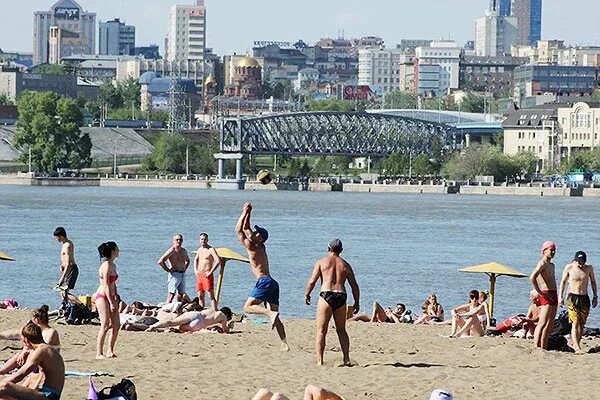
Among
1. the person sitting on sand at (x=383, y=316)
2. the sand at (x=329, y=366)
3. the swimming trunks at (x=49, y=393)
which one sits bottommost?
the person sitting on sand at (x=383, y=316)

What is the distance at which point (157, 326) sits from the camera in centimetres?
2658

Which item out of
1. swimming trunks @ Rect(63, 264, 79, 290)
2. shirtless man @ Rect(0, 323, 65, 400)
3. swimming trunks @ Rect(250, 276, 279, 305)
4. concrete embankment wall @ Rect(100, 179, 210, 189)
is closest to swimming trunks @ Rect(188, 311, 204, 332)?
swimming trunks @ Rect(63, 264, 79, 290)

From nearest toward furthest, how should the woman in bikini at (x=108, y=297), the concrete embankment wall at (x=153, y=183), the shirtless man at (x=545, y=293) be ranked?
the woman in bikini at (x=108, y=297), the shirtless man at (x=545, y=293), the concrete embankment wall at (x=153, y=183)

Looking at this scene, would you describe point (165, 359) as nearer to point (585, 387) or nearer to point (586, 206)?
point (585, 387)

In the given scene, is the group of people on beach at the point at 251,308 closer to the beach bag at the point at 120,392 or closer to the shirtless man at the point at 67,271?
the shirtless man at the point at 67,271

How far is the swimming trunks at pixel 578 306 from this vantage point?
24.4 meters

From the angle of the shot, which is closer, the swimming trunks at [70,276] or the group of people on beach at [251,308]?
the group of people on beach at [251,308]

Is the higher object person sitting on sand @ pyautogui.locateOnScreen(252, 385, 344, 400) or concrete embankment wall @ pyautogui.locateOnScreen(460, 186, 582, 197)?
person sitting on sand @ pyautogui.locateOnScreen(252, 385, 344, 400)

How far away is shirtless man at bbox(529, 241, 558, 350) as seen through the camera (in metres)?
24.0

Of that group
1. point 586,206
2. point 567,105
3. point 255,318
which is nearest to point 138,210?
point 586,206

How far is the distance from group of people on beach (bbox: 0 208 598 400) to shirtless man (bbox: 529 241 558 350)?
1 centimetres

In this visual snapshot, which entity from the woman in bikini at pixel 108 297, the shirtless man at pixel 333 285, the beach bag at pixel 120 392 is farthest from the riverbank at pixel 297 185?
the beach bag at pixel 120 392

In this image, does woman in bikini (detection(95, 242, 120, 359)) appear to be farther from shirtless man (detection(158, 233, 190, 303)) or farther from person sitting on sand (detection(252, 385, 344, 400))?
shirtless man (detection(158, 233, 190, 303))

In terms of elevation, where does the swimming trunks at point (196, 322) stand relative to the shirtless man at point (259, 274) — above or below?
below
